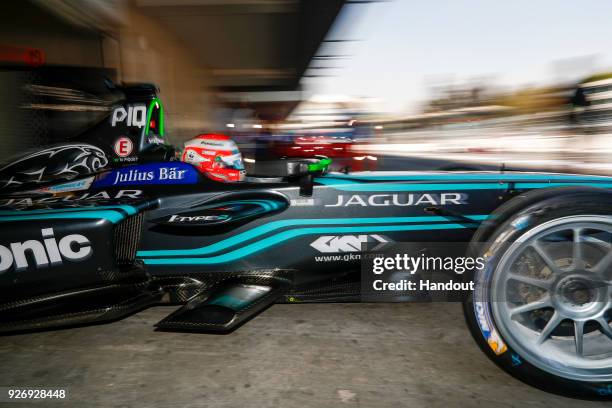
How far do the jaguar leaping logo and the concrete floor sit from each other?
106 centimetres

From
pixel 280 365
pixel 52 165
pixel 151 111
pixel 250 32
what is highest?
pixel 250 32

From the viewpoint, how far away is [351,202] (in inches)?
80.6

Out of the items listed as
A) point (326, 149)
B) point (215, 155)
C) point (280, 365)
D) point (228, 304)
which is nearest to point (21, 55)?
point (326, 149)

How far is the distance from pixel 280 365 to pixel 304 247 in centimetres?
61

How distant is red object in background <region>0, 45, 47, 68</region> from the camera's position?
6762 millimetres

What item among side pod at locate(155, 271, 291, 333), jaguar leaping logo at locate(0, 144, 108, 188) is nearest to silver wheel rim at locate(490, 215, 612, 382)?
side pod at locate(155, 271, 291, 333)

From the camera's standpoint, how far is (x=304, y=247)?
81.7 inches

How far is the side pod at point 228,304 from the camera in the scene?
1771 millimetres

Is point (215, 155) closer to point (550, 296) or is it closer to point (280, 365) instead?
point (280, 365)

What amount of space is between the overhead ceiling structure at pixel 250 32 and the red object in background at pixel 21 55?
4.27m

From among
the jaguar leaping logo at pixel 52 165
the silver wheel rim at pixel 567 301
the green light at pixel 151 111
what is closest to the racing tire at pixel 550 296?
the silver wheel rim at pixel 567 301

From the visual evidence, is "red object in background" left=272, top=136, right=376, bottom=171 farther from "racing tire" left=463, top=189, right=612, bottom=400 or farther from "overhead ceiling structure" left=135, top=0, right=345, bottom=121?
"racing tire" left=463, top=189, right=612, bottom=400

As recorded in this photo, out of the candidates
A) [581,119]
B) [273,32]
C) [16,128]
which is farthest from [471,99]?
[16,128]

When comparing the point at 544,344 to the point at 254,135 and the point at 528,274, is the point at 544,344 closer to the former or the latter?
the point at 528,274
